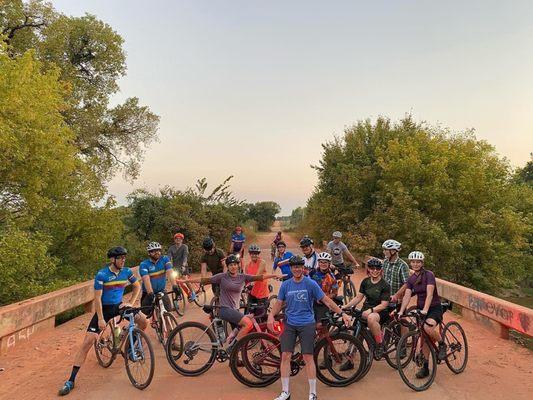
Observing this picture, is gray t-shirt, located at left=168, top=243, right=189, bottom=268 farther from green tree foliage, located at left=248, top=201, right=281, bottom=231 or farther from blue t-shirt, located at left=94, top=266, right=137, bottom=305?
green tree foliage, located at left=248, top=201, right=281, bottom=231

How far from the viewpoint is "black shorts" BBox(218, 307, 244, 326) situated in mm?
6633

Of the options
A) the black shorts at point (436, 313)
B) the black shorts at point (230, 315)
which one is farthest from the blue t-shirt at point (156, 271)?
the black shorts at point (436, 313)

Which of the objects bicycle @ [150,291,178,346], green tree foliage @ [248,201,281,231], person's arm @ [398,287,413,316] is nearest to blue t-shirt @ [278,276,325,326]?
person's arm @ [398,287,413,316]

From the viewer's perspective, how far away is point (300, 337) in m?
5.66

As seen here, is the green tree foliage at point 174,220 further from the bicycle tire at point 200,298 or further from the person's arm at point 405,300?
the person's arm at point 405,300

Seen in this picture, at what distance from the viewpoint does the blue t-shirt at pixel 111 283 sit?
21.1ft

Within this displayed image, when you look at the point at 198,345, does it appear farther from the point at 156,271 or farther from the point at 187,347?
the point at 156,271

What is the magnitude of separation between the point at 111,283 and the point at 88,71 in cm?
2423

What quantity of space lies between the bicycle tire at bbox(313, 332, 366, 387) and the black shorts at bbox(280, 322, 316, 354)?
0.66m

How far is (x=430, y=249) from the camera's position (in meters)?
21.8

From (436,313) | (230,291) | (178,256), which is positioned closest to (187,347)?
(230,291)

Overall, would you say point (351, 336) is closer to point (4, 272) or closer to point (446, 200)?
point (4, 272)

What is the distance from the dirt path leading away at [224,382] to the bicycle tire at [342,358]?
129 mm

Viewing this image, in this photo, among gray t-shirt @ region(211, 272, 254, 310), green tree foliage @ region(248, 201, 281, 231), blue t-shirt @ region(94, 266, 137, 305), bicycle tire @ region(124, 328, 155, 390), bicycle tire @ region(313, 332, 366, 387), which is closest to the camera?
bicycle tire @ region(124, 328, 155, 390)
